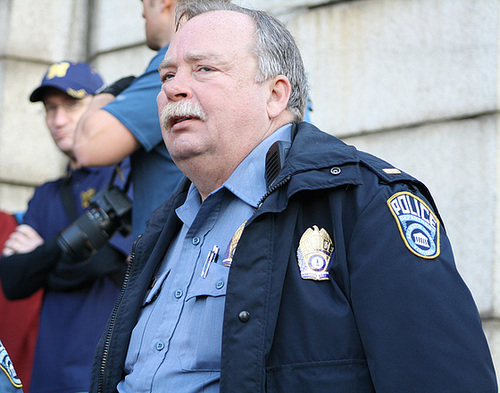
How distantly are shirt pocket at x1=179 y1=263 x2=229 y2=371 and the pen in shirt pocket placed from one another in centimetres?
2

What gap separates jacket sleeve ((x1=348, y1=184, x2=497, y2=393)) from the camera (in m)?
1.98

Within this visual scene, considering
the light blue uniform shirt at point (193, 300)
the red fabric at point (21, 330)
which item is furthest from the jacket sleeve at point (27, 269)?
the light blue uniform shirt at point (193, 300)

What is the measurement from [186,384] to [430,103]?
2280mm

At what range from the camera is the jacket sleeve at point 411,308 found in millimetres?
1981

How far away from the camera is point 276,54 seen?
8.71 ft

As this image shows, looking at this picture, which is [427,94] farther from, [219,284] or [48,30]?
[48,30]

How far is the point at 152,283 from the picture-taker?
2.60 metres

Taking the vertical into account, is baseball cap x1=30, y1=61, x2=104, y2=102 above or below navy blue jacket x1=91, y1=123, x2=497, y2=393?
above

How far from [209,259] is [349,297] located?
43 cm

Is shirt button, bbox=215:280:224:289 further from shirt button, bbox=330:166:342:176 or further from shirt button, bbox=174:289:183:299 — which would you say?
shirt button, bbox=330:166:342:176

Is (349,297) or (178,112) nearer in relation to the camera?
(349,297)

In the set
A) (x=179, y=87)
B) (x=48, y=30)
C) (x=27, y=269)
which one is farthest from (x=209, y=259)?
(x=48, y=30)

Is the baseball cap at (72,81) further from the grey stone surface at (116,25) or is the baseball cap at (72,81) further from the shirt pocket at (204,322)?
the shirt pocket at (204,322)

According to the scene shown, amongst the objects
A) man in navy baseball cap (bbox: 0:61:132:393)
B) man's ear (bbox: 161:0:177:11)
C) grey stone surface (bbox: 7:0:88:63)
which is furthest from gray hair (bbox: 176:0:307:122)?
grey stone surface (bbox: 7:0:88:63)
